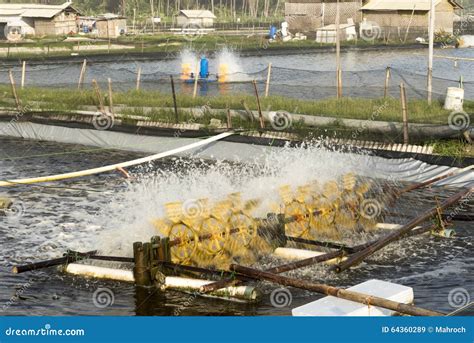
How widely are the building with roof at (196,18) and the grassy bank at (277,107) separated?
104 metres

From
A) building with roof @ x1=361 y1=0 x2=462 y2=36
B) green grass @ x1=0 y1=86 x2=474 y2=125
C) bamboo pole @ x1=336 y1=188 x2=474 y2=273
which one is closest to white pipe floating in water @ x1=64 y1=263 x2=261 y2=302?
bamboo pole @ x1=336 y1=188 x2=474 y2=273

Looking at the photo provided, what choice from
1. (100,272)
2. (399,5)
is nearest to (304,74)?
(100,272)

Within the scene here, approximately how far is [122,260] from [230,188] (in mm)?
5243

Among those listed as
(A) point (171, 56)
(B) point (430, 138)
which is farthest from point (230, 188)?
(A) point (171, 56)

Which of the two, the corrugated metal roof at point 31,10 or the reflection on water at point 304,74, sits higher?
the corrugated metal roof at point 31,10

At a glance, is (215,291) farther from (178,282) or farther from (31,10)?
(31,10)

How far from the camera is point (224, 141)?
3325 cm

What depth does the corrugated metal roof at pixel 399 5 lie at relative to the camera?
10538cm

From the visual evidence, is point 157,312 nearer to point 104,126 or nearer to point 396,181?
point 396,181

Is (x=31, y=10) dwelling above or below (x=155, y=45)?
above

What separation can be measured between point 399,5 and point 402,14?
2.18m

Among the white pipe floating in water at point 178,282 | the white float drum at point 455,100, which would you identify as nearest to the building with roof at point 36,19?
the white float drum at point 455,100

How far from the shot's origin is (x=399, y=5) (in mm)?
107688

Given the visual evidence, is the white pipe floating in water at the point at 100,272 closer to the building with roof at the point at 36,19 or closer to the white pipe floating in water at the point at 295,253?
the white pipe floating in water at the point at 295,253
